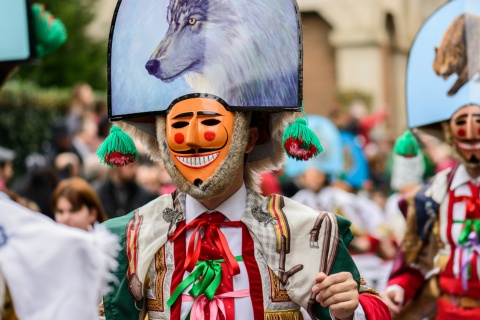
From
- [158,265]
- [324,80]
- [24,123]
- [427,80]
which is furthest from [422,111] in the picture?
[324,80]

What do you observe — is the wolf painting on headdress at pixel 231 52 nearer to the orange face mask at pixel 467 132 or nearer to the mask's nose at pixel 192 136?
the mask's nose at pixel 192 136

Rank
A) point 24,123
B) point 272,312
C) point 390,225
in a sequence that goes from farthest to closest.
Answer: point 24,123 → point 390,225 → point 272,312

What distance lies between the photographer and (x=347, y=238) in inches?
157

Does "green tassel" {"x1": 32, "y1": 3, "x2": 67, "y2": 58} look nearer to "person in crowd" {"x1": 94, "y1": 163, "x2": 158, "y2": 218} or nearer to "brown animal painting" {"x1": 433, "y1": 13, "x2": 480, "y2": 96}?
"brown animal painting" {"x1": 433, "y1": 13, "x2": 480, "y2": 96}

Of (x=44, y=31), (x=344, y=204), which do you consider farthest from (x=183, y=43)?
(x=344, y=204)

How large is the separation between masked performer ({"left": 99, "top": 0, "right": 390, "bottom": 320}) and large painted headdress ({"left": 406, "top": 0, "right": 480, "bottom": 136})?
1.83 m

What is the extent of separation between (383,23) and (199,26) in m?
21.1

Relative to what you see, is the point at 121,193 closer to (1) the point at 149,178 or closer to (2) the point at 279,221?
(1) the point at 149,178

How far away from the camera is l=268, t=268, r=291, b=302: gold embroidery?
150 inches

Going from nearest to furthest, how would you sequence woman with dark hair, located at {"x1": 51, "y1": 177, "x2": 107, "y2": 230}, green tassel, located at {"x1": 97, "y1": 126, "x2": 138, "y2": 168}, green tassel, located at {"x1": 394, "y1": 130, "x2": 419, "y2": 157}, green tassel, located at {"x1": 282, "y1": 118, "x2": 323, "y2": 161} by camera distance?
green tassel, located at {"x1": 282, "y1": 118, "x2": 323, "y2": 161}
green tassel, located at {"x1": 97, "y1": 126, "x2": 138, "y2": 168}
green tassel, located at {"x1": 394, "y1": 130, "x2": 419, "y2": 157}
woman with dark hair, located at {"x1": 51, "y1": 177, "x2": 107, "y2": 230}

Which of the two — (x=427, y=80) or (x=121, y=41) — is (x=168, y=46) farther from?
(x=427, y=80)

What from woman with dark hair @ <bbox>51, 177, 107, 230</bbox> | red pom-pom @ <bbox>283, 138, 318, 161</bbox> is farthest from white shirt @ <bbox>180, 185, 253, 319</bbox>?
woman with dark hair @ <bbox>51, 177, 107, 230</bbox>

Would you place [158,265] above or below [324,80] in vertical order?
below

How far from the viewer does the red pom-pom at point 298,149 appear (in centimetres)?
391
